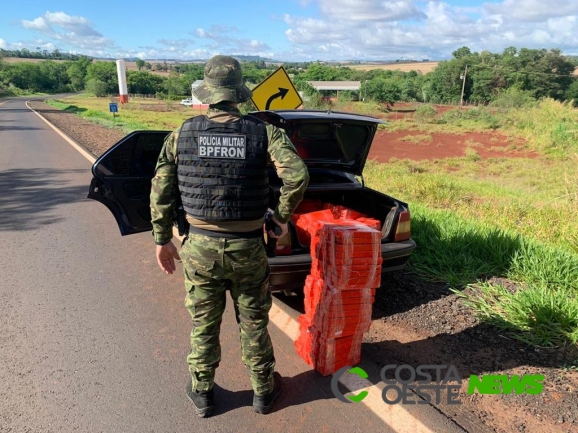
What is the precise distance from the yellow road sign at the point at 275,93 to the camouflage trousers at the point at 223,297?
17.5ft

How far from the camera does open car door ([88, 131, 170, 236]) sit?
370 centimetres

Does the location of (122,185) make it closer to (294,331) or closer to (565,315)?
(294,331)

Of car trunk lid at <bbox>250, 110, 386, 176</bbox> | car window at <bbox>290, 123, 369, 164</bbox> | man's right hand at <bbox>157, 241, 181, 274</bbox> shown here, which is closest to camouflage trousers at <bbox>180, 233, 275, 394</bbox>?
man's right hand at <bbox>157, 241, 181, 274</bbox>

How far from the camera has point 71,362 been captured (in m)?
2.93

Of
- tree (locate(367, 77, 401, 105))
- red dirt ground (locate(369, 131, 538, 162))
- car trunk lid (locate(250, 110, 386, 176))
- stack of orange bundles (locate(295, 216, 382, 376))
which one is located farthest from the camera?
tree (locate(367, 77, 401, 105))

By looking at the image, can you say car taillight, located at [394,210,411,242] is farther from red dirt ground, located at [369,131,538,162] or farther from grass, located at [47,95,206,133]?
grass, located at [47,95,206,133]

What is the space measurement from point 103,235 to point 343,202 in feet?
10.5

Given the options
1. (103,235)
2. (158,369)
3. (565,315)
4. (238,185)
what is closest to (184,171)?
(238,185)

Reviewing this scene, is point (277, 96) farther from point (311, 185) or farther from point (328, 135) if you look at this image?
point (311, 185)

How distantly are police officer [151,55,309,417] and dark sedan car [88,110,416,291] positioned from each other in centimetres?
85

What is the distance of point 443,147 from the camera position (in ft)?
77.6

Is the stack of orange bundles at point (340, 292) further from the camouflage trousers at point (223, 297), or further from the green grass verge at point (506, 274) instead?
the green grass verge at point (506, 274)

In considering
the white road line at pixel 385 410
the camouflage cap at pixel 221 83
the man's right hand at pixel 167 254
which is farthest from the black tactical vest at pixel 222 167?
the white road line at pixel 385 410

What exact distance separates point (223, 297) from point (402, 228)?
6.37 ft
